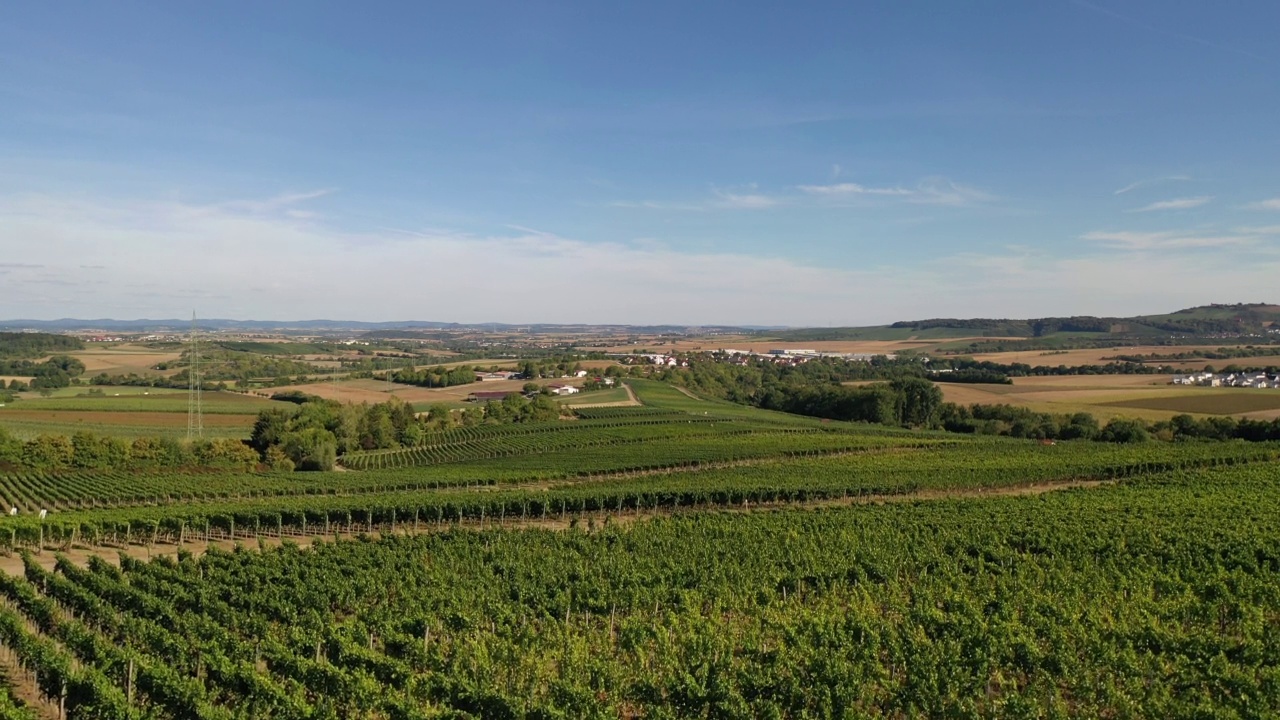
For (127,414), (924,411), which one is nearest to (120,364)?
(127,414)

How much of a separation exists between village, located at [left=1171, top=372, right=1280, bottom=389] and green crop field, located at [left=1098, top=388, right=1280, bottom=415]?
1055 centimetres

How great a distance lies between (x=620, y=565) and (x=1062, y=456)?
56.7 meters

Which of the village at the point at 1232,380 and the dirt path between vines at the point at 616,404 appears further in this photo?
the village at the point at 1232,380

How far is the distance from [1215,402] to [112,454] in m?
136

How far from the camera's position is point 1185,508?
4131 cm

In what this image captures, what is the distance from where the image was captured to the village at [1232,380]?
126m

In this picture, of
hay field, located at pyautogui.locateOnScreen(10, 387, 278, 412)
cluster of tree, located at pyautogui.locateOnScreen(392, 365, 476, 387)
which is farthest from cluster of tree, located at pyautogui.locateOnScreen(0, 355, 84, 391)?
cluster of tree, located at pyautogui.locateOnScreen(392, 365, 476, 387)

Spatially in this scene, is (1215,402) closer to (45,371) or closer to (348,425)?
(348,425)

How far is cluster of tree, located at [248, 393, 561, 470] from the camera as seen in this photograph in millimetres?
78250

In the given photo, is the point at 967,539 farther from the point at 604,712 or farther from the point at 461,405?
the point at 461,405

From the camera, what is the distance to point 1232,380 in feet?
424

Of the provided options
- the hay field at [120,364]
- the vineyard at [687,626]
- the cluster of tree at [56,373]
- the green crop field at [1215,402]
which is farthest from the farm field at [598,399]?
the hay field at [120,364]

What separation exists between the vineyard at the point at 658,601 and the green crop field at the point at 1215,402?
49756 mm

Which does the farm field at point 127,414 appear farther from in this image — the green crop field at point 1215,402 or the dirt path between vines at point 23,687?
the green crop field at point 1215,402
